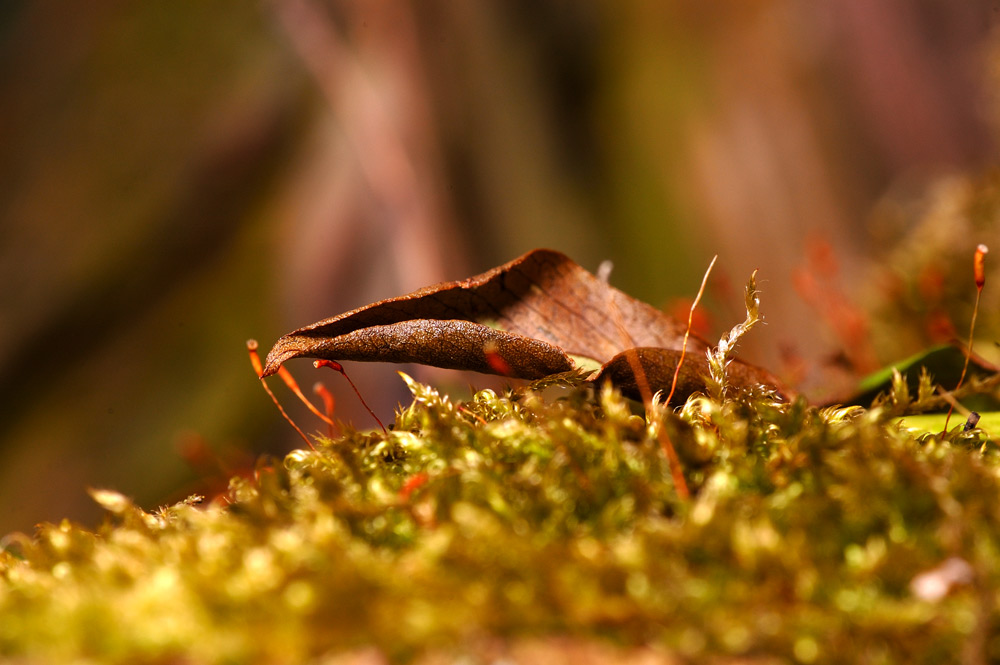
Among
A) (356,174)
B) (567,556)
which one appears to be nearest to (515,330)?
(567,556)

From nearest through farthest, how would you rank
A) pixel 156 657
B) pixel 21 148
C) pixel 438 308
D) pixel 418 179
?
pixel 156 657
pixel 438 308
pixel 21 148
pixel 418 179

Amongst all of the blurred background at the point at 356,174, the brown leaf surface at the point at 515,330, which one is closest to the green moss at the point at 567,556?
the brown leaf surface at the point at 515,330

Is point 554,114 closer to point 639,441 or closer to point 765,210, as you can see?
point 765,210

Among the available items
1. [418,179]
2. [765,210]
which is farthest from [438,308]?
[765,210]

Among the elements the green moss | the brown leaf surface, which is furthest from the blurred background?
the green moss

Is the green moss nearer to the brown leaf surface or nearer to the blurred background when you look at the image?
the brown leaf surface

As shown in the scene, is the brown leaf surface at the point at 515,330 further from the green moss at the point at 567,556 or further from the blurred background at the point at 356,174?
the blurred background at the point at 356,174
